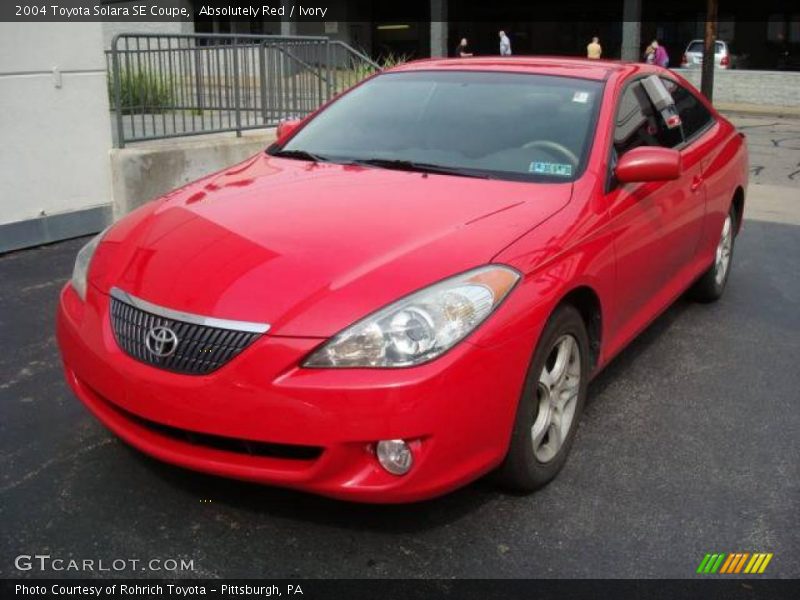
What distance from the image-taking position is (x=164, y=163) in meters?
7.75

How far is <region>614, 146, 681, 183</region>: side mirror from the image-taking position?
375 centimetres

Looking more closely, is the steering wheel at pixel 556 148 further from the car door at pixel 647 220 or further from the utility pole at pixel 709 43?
the utility pole at pixel 709 43

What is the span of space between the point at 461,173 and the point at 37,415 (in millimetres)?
2150

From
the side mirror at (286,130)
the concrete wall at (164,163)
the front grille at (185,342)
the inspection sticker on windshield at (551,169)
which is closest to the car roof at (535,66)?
the side mirror at (286,130)

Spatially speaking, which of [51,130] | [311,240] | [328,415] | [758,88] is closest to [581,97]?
[311,240]

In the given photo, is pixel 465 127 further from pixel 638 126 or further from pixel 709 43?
pixel 709 43

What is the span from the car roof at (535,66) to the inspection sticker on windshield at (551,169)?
74 cm

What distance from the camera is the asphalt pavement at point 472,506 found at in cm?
288

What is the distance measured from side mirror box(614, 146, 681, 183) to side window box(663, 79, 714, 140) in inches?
54.0

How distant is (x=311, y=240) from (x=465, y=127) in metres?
1.31

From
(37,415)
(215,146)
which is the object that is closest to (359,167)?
(37,415)

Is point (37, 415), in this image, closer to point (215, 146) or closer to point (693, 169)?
point (693, 169)

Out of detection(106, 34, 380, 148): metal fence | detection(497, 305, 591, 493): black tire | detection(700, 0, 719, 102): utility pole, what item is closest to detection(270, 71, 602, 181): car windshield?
detection(497, 305, 591, 493): black tire

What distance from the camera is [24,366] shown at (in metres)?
4.46
